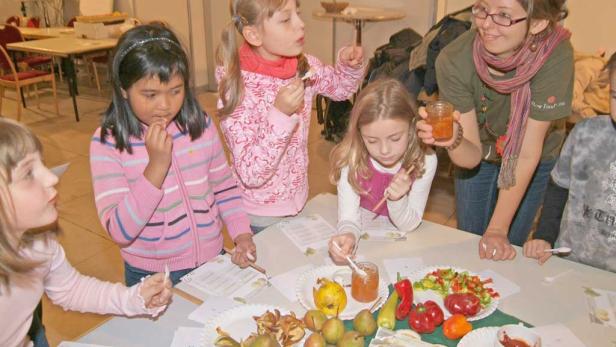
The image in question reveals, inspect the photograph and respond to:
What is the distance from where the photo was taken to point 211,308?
1478 mm

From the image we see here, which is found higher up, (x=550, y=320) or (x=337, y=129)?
(x=550, y=320)

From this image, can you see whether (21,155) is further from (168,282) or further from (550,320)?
(550,320)

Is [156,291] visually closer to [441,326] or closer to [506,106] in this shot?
[441,326]

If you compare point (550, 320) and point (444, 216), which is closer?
point (550, 320)

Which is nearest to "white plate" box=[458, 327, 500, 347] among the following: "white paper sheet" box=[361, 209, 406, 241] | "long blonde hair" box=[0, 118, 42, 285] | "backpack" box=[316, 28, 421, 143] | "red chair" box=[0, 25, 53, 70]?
"white paper sheet" box=[361, 209, 406, 241]

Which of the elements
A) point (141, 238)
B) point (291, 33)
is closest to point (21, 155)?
point (141, 238)

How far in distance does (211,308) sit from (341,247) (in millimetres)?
442

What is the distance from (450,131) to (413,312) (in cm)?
62

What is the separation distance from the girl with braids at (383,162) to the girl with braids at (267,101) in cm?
20

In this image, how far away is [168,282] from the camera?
1432mm

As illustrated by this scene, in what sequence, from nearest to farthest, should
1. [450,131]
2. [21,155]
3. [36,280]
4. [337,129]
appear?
[21,155], [36,280], [450,131], [337,129]

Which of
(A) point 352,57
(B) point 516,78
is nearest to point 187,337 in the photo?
(A) point 352,57

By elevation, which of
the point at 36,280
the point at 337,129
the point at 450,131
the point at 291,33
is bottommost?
the point at 337,129

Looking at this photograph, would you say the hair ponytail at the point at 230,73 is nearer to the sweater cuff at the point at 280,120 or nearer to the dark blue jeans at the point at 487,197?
the sweater cuff at the point at 280,120
